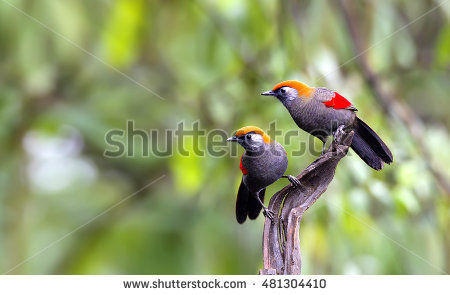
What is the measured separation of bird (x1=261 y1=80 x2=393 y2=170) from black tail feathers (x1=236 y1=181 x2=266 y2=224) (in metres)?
0.45

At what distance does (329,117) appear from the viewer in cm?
301

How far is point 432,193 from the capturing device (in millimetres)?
4492

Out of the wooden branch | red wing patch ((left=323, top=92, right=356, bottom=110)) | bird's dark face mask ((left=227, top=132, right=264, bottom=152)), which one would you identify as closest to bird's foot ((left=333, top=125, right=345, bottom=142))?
the wooden branch

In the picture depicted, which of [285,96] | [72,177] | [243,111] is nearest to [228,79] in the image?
[243,111]

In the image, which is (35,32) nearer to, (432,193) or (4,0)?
(4,0)

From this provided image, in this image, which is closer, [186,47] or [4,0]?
[4,0]

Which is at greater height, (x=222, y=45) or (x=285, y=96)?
(x=222, y=45)

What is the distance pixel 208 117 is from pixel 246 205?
1589 millimetres

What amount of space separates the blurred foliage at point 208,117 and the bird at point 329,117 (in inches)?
30.3

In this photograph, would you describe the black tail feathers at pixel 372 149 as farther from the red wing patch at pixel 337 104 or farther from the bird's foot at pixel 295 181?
the bird's foot at pixel 295 181

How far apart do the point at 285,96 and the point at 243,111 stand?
43.9 inches

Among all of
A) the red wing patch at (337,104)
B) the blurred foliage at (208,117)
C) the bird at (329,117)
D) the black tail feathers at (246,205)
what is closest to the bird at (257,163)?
the black tail feathers at (246,205)

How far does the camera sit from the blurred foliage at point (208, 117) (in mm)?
3990

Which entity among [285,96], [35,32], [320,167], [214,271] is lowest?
[214,271]
